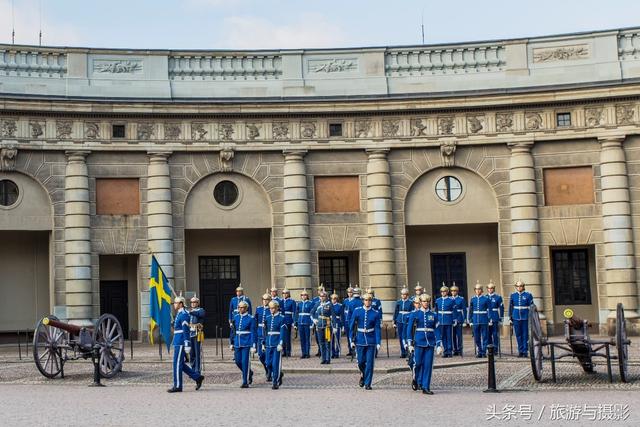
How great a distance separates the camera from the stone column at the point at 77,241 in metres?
31.0

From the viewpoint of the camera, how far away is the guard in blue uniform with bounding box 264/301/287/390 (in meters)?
19.3

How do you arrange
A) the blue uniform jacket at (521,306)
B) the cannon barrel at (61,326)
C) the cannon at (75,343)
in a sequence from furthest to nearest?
the blue uniform jacket at (521,306)
the cannon at (75,343)
the cannon barrel at (61,326)

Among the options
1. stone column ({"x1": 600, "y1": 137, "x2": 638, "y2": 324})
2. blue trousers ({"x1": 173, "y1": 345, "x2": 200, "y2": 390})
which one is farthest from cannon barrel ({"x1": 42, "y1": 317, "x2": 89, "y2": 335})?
stone column ({"x1": 600, "y1": 137, "x2": 638, "y2": 324})

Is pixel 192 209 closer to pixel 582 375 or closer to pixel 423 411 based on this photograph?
pixel 582 375

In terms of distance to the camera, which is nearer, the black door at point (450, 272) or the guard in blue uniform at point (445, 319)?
the guard in blue uniform at point (445, 319)

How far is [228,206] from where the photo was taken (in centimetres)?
Answer: 3250

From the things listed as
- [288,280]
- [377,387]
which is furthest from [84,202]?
[377,387]

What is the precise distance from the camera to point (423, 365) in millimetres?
18312

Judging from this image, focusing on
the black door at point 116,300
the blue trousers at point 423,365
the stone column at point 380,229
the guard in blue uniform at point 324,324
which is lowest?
the blue trousers at point 423,365

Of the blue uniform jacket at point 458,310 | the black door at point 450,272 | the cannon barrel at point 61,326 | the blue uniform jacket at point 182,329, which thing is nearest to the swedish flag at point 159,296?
the cannon barrel at point 61,326

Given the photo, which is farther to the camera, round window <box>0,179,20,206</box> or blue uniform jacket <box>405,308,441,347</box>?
round window <box>0,179,20,206</box>

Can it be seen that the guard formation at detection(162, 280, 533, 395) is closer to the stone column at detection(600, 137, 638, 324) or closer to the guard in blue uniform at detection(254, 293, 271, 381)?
the guard in blue uniform at detection(254, 293, 271, 381)

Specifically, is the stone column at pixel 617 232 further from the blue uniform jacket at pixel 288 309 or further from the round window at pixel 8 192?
the round window at pixel 8 192

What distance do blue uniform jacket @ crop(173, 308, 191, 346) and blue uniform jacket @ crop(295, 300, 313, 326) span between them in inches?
277
